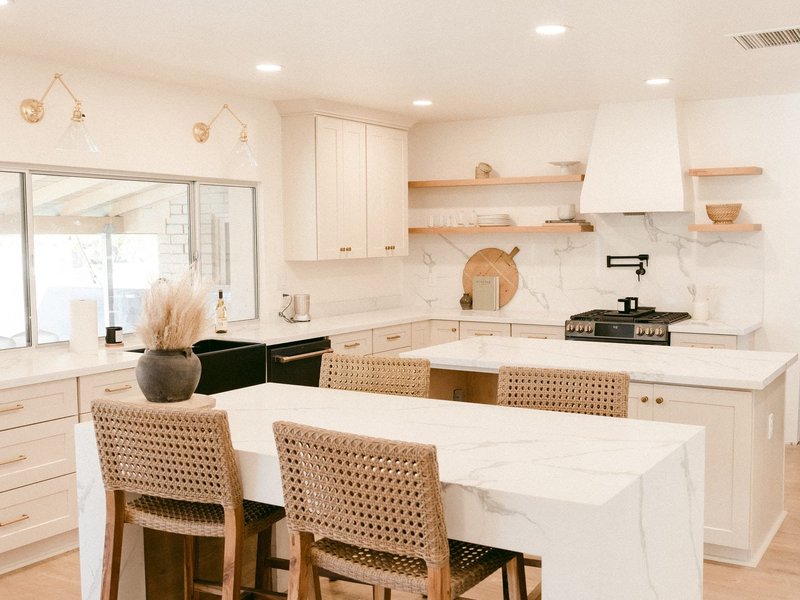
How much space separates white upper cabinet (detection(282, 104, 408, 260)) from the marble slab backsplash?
748 millimetres

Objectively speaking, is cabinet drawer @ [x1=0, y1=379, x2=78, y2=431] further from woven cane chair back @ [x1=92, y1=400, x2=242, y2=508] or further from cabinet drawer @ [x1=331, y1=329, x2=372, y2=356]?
cabinet drawer @ [x1=331, y1=329, x2=372, y2=356]

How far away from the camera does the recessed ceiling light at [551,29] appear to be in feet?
13.1

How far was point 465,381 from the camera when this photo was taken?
4.72 m

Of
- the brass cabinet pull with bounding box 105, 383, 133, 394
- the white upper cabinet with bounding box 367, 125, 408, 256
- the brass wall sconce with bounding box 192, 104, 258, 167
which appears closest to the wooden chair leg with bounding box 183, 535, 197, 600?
the brass cabinet pull with bounding box 105, 383, 133, 394

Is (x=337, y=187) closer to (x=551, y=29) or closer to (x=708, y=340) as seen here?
(x=551, y=29)

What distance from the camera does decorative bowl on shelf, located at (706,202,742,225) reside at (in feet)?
19.6

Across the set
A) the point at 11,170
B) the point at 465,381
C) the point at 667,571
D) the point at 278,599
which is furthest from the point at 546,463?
the point at 11,170

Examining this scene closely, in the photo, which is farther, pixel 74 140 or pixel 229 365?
pixel 229 365

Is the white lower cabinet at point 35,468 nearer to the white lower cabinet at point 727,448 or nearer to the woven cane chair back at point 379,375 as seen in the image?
the woven cane chair back at point 379,375

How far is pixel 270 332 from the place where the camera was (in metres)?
5.51

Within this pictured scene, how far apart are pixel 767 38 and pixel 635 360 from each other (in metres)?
1.74

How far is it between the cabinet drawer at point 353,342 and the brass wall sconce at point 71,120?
2.06 meters

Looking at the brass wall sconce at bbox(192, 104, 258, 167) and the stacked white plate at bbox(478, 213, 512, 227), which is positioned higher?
the brass wall sconce at bbox(192, 104, 258, 167)

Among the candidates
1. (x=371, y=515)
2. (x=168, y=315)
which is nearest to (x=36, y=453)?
(x=168, y=315)
